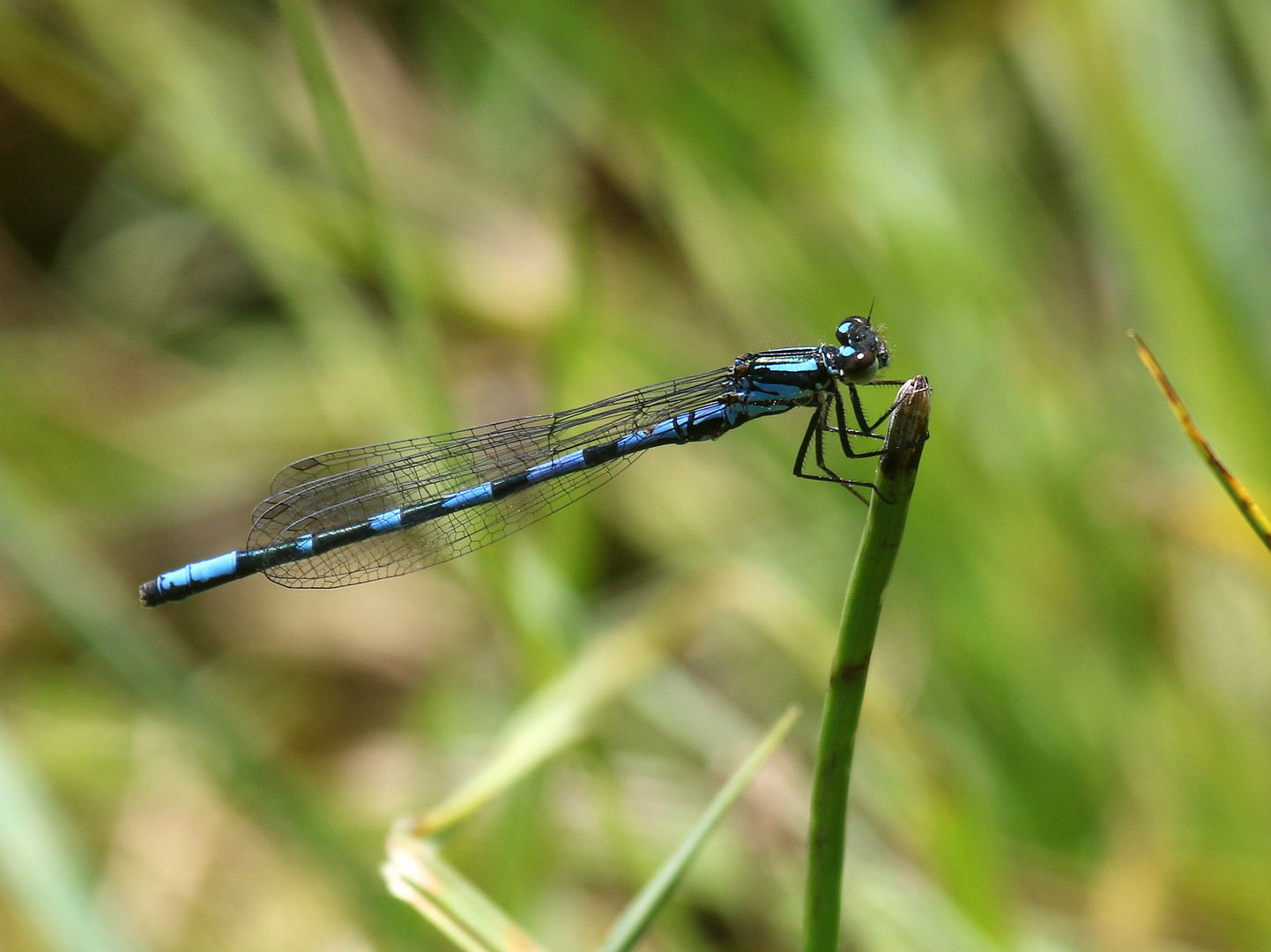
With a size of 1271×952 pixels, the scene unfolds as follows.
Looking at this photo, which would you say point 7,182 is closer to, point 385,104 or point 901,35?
point 385,104

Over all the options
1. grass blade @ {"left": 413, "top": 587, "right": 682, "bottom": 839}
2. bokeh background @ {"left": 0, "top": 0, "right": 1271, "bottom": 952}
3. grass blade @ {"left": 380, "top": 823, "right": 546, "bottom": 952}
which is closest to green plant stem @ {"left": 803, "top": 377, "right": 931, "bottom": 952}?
grass blade @ {"left": 380, "top": 823, "right": 546, "bottom": 952}

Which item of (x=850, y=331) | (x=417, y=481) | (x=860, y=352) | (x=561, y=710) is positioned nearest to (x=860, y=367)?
(x=860, y=352)

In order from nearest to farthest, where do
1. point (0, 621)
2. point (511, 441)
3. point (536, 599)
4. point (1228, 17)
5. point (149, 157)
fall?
point (536, 599) < point (511, 441) < point (1228, 17) < point (0, 621) < point (149, 157)

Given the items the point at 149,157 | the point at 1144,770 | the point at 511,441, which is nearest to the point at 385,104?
the point at 149,157

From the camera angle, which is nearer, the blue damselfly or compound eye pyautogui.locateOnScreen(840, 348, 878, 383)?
compound eye pyautogui.locateOnScreen(840, 348, 878, 383)

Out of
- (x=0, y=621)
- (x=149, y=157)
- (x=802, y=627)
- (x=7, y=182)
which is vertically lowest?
(x=0, y=621)

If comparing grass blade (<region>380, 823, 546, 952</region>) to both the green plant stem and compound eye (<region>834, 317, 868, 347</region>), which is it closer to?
the green plant stem
